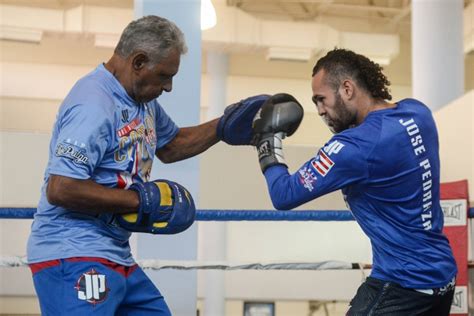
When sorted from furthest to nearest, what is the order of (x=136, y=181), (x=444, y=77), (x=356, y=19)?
(x=356, y=19)
(x=444, y=77)
(x=136, y=181)

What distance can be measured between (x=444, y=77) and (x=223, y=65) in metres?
3.74

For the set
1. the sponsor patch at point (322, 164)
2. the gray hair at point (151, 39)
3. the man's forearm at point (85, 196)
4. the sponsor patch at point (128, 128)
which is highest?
the gray hair at point (151, 39)

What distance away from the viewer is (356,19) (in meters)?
9.48

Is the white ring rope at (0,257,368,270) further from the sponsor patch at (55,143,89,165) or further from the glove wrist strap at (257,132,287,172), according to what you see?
the sponsor patch at (55,143,89,165)

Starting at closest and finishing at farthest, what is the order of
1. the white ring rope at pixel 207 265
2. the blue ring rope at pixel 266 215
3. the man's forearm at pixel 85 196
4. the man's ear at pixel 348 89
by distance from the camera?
the man's forearm at pixel 85 196
the man's ear at pixel 348 89
the white ring rope at pixel 207 265
the blue ring rope at pixel 266 215

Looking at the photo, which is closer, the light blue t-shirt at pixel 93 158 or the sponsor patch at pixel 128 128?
the light blue t-shirt at pixel 93 158

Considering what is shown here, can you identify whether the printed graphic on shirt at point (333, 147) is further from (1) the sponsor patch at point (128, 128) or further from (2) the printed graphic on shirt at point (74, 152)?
(2) the printed graphic on shirt at point (74, 152)

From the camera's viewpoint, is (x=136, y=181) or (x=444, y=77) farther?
(x=444, y=77)

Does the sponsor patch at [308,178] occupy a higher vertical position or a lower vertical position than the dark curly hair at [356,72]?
lower

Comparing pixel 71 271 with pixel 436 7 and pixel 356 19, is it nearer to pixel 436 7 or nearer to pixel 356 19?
pixel 436 7

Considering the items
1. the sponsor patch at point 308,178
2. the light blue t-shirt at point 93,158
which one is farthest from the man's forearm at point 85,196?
the sponsor patch at point 308,178

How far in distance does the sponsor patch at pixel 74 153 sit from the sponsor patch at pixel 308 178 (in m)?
0.54

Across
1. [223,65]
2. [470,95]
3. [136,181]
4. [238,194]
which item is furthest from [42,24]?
[136,181]

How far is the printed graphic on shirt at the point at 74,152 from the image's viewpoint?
157 cm
